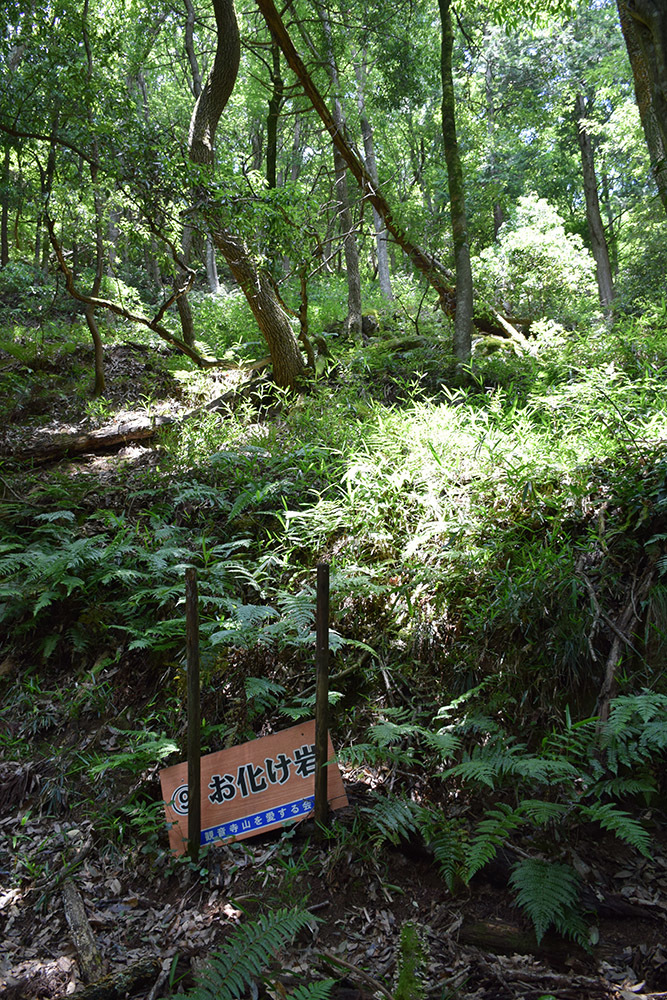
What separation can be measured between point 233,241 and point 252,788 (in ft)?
18.8

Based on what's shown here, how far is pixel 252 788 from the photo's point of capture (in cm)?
262

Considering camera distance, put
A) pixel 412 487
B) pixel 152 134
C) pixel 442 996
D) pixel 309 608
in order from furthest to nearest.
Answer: pixel 152 134, pixel 412 487, pixel 309 608, pixel 442 996

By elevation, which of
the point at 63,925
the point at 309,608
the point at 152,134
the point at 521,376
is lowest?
the point at 63,925

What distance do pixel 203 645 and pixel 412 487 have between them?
1743 millimetres

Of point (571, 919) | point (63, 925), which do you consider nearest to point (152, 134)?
point (63, 925)

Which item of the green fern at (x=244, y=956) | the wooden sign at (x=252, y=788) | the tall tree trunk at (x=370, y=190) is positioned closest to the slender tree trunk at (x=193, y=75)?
the tall tree trunk at (x=370, y=190)

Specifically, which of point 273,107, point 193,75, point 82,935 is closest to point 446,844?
point 82,935

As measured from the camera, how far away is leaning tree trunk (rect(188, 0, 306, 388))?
6.52 m

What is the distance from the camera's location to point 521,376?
18.9 ft

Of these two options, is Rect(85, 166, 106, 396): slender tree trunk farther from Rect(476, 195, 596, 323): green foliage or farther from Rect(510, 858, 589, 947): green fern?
Answer: Rect(476, 195, 596, 323): green foliage

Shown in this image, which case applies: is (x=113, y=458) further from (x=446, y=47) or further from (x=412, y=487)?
(x=446, y=47)

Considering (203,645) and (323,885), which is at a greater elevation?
(203,645)

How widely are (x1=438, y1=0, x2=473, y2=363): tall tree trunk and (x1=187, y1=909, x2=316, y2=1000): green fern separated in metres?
5.57

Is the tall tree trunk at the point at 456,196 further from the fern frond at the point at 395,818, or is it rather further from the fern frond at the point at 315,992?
the fern frond at the point at 315,992
